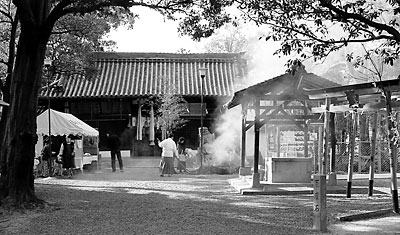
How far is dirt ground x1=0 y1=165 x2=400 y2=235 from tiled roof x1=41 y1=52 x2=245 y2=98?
15343 millimetres

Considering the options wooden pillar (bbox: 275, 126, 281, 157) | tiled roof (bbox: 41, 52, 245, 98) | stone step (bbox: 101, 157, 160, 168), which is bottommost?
stone step (bbox: 101, 157, 160, 168)

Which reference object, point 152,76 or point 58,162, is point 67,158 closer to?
point 58,162

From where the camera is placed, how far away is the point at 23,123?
427 inches

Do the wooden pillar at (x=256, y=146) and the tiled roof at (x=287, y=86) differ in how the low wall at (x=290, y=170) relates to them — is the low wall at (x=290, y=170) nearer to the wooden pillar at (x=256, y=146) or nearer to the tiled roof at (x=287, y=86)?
the wooden pillar at (x=256, y=146)

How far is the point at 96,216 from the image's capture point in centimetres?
972

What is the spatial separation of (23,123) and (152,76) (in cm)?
2159

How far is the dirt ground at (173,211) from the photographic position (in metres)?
8.41

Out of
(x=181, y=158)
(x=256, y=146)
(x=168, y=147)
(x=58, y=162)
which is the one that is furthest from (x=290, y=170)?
(x=58, y=162)

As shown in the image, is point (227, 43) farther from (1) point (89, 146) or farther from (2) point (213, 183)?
(2) point (213, 183)

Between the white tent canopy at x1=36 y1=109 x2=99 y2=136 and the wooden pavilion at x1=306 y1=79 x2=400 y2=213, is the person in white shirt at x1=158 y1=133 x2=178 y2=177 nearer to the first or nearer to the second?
the white tent canopy at x1=36 y1=109 x2=99 y2=136

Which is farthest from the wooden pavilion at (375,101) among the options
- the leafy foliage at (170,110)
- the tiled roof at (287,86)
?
the leafy foliage at (170,110)

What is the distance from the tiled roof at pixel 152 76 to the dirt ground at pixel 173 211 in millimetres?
15343

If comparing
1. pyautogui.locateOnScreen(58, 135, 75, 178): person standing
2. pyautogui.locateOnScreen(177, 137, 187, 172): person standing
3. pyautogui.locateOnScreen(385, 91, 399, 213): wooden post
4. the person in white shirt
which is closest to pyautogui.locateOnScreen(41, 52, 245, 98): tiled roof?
pyautogui.locateOnScreen(177, 137, 187, 172): person standing

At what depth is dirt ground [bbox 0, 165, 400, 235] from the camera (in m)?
8.41
